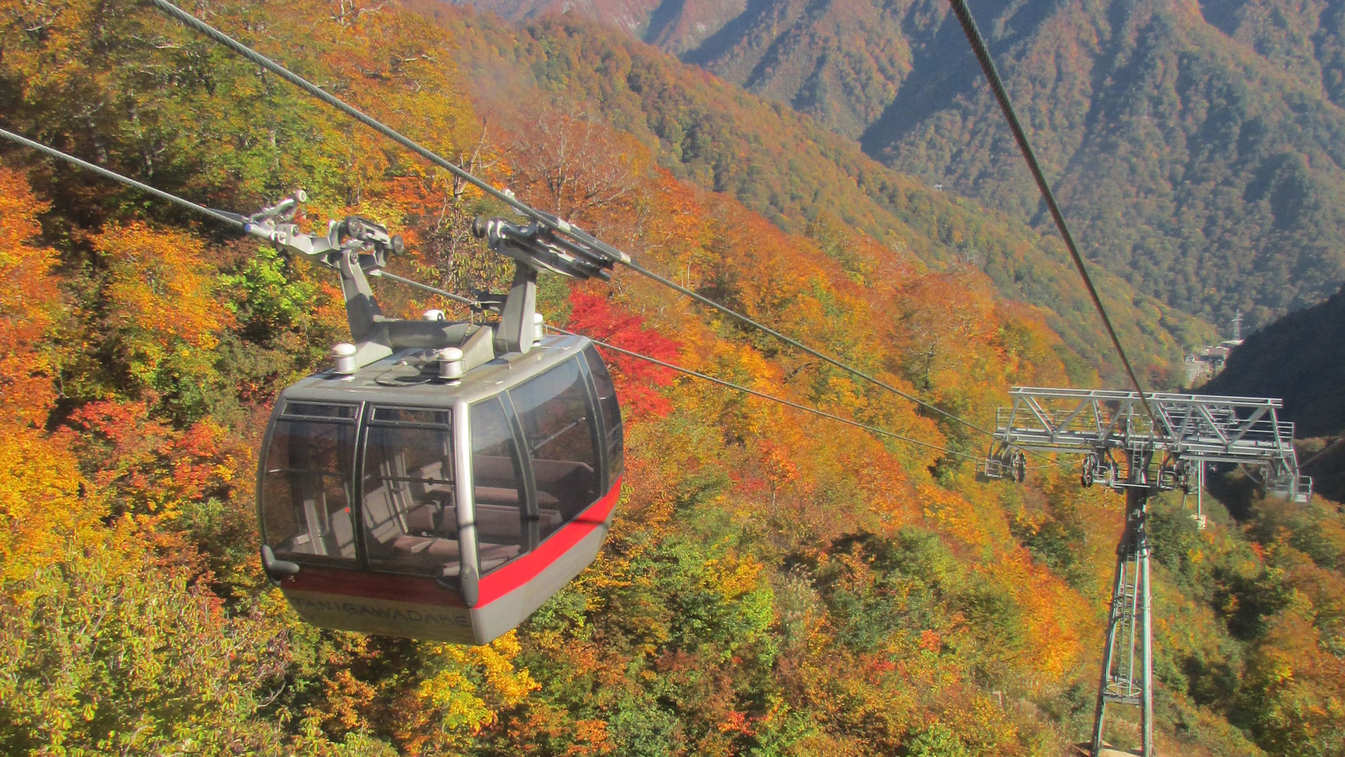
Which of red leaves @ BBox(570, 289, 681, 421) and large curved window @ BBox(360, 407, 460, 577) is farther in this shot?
red leaves @ BBox(570, 289, 681, 421)

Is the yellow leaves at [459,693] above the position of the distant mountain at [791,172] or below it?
below

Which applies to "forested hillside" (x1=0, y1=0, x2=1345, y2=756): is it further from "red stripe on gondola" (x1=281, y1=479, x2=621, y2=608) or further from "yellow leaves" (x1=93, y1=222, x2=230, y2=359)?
"red stripe on gondola" (x1=281, y1=479, x2=621, y2=608)

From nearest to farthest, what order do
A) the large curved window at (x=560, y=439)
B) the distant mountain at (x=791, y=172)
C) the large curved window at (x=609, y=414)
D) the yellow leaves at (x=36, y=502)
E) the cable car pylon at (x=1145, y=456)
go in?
the large curved window at (x=560, y=439) < the large curved window at (x=609, y=414) < the yellow leaves at (x=36, y=502) < the cable car pylon at (x=1145, y=456) < the distant mountain at (x=791, y=172)

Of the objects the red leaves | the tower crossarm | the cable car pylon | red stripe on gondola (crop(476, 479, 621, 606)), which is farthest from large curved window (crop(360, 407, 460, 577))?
the red leaves

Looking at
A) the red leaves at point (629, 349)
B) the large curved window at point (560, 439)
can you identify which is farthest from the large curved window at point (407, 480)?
the red leaves at point (629, 349)

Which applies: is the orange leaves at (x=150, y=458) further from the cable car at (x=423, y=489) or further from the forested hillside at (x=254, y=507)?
the cable car at (x=423, y=489)

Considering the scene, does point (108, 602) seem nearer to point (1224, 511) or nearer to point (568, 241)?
point (568, 241)

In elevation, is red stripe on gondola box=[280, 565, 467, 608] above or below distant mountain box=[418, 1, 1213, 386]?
below

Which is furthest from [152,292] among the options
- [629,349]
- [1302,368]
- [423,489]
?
[1302,368]
